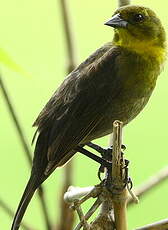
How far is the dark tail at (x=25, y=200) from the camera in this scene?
255cm

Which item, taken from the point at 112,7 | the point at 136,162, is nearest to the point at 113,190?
the point at 136,162

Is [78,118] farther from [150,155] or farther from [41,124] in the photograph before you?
[150,155]

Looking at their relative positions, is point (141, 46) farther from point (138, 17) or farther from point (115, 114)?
point (115, 114)

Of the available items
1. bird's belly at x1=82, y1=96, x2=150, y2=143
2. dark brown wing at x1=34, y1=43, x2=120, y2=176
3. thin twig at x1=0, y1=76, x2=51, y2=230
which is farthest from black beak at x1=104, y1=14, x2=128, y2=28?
thin twig at x1=0, y1=76, x2=51, y2=230

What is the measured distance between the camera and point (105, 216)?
2086 millimetres

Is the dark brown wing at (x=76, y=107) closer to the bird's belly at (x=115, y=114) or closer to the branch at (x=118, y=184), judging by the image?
the bird's belly at (x=115, y=114)

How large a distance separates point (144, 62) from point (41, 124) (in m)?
0.51

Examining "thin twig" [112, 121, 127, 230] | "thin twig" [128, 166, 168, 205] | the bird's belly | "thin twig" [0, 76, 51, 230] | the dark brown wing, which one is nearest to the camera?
"thin twig" [112, 121, 127, 230]

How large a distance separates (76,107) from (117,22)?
0.38 metres

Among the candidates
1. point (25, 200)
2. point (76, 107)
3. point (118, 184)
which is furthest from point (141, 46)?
point (118, 184)

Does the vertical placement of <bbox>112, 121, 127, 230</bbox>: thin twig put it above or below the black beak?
below

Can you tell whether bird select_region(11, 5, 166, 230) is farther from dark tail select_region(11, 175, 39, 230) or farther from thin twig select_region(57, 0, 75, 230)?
thin twig select_region(57, 0, 75, 230)

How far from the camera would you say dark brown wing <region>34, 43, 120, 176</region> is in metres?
2.96

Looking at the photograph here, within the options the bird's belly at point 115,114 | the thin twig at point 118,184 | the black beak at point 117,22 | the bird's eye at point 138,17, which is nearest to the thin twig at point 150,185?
the thin twig at point 118,184
